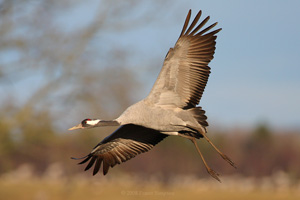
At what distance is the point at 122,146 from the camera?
334 inches

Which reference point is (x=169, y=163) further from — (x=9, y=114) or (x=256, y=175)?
(x=9, y=114)

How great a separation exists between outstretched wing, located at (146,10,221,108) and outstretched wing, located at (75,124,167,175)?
3.28 ft

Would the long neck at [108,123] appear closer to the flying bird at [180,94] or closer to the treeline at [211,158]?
the flying bird at [180,94]

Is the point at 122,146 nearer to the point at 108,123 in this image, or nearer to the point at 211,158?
the point at 108,123

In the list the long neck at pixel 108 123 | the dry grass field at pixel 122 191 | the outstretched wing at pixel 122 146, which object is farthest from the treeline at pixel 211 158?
the long neck at pixel 108 123

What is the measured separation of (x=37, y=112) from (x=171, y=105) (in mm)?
7959

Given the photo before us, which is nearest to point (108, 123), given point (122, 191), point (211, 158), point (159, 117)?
point (159, 117)

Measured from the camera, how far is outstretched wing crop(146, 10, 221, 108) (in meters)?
7.34

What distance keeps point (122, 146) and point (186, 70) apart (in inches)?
70.8

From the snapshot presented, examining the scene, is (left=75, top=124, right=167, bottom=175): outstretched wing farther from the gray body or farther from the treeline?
the treeline

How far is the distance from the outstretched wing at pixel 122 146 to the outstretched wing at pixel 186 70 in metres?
1.00

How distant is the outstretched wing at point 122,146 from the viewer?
328 inches

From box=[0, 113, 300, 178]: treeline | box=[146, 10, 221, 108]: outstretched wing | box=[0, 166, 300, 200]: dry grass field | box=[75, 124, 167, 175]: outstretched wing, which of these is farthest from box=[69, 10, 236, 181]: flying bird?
box=[0, 113, 300, 178]: treeline

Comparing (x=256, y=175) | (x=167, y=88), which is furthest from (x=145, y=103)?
(x=256, y=175)
